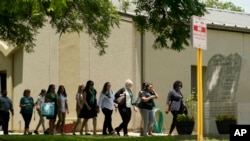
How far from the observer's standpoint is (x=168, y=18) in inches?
681

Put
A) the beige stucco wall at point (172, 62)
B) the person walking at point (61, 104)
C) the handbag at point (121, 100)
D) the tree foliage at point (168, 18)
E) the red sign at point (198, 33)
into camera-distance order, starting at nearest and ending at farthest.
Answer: the red sign at point (198, 33) → the tree foliage at point (168, 18) → the handbag at point (121, 100) → the person walking at point (61, 104) → the beige stucco wall at point (172, 62)

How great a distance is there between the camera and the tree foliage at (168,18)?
16.5 m

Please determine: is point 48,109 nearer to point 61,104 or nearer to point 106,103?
point 61,104

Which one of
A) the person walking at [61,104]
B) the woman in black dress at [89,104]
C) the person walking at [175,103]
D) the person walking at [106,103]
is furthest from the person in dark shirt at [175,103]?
the person walking at [61,104]

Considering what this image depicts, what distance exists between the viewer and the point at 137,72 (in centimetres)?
2784

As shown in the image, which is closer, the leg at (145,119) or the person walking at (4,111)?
the leg at (145,119)

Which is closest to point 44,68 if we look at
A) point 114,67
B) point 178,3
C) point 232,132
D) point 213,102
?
point 114,67

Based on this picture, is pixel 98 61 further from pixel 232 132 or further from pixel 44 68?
pixel 232 132

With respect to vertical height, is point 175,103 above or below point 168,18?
below

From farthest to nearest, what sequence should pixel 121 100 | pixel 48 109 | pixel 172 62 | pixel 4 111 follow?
pixel 172 62 → pixel 4 111 → pixel 48 109 → pixel 121 100

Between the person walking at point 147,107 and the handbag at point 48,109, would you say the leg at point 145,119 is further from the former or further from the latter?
the handbag at point 48,109

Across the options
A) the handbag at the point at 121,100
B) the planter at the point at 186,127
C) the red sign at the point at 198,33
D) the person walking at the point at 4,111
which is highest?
the red sign at the point at 198,33

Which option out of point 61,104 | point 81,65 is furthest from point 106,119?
point 81,65

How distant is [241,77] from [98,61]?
1011 cm
